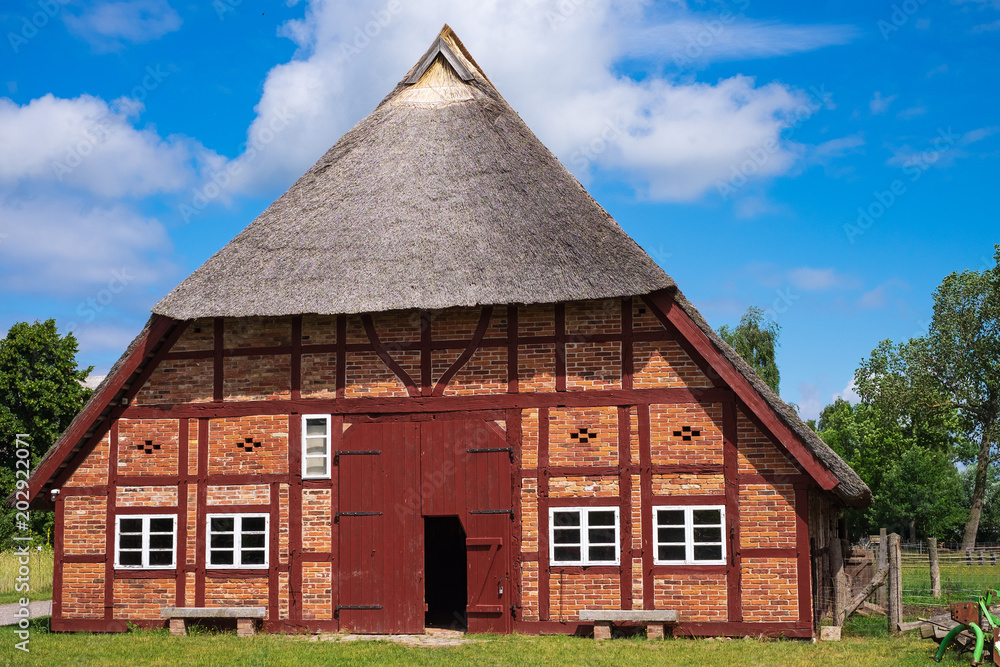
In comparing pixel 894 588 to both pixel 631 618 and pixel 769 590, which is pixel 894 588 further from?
pixel 631 618

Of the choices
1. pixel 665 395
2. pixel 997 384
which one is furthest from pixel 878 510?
pixel 665 395

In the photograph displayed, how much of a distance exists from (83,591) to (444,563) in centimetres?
671

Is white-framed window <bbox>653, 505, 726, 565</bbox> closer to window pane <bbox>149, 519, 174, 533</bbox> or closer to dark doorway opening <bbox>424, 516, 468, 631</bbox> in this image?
dark doorway opening <bbox>424, 516, 468, 631</bbox>

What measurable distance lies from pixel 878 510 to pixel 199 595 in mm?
35204

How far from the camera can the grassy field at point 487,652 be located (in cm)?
1134

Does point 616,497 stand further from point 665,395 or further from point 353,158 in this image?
point 353,158

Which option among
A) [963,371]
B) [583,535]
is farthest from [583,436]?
[963,371]

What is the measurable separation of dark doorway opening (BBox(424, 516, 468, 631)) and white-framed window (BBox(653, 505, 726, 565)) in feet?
16.6

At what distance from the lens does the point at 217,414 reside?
47.8ft

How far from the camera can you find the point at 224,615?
1379 centimetres

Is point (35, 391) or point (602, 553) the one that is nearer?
point (602, 553)

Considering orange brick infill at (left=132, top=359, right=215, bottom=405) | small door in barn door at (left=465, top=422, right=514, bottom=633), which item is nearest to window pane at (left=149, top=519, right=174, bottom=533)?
orange brick infill at (left=132, top=359, right=215, bottom=405)

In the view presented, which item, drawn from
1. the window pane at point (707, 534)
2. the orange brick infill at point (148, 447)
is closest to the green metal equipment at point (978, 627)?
the window pane at point (707, 534)

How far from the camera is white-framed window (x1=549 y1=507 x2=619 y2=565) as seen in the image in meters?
13.4
